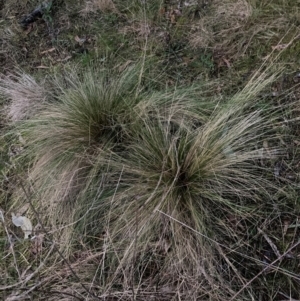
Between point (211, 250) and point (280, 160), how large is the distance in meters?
0.70

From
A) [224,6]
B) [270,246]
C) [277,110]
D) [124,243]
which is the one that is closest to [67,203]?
[124,243]

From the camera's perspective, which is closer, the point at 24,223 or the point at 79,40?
the point at 24,223

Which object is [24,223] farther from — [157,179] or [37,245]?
[157,179]

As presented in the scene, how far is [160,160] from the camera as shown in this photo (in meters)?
2.50

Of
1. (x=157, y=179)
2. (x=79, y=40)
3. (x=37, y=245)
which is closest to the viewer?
(x=157, y=179)

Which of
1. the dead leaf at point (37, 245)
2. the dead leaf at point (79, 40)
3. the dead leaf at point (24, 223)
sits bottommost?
the dead leaf at point (37, 245)

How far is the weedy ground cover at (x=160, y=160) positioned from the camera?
89.7 inches

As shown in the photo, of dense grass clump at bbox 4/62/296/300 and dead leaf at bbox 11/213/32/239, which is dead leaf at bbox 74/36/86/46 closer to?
dense grass clump at bbox 4/62/296/300

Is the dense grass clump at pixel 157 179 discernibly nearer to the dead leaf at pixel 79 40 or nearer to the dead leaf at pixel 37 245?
the dead leaf at pixel 37 245

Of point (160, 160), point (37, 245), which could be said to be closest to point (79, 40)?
point (160, 160)

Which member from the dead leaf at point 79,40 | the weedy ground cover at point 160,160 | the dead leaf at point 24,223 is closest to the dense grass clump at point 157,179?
the weedy ground cover at point 160,160

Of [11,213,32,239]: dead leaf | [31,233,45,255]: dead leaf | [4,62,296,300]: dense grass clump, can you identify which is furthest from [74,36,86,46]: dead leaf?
[31,233,45,255]: dead leaf

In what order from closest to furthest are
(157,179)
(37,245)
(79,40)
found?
1. (157,179)
2. (37,245)
3. (79,40)

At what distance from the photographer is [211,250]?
2.25 meters
